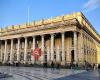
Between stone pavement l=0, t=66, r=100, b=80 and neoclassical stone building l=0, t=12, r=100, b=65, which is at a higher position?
neoclassical stone building l=0, t=12, r=100, b=65

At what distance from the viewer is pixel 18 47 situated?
226 feet

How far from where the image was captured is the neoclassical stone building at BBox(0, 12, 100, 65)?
5669 centimetres

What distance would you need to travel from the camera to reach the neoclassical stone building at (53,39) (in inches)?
2232

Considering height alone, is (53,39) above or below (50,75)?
above

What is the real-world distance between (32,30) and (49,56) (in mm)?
9833

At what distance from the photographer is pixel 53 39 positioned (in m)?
59.4

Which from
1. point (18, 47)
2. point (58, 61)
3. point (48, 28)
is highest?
point (48, 28)

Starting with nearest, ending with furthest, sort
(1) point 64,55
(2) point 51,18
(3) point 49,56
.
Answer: (1) point 64,55 < (3) point 49,56 < (2) point 51,18

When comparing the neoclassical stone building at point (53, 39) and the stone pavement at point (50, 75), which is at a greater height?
the neoclassical stone building at point (53, 39)

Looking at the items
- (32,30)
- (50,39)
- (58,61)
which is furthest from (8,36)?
(58,61)

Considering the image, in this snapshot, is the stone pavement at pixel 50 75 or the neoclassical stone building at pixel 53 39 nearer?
the stone pavement at pixel 50 75

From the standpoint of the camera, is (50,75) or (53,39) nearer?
(50,75)

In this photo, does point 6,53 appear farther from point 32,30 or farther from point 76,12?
point 76,12

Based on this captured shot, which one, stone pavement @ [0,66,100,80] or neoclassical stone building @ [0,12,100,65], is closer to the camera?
stone pavement @ [0,66,100,80]
